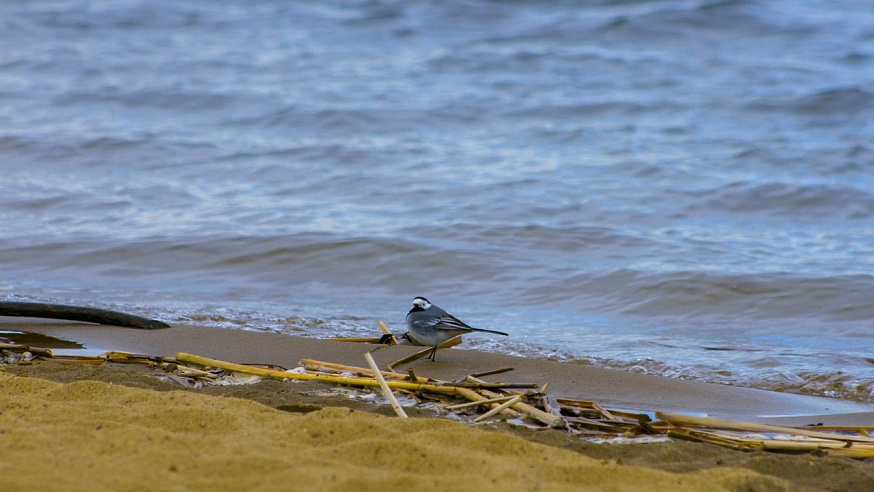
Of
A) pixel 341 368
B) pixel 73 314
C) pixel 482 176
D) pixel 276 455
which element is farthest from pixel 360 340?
pixel 482 176

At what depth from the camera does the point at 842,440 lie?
3.89 meters

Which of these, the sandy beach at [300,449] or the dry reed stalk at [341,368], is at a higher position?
the sandy beach at [300,449]

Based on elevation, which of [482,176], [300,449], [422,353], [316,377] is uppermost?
[300,449]

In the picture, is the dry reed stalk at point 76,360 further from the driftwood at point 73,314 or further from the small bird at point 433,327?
the small bird at point 433,327

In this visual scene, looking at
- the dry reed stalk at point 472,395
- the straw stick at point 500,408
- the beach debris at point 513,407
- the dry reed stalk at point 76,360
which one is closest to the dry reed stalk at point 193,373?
the beach debris at point 513,407

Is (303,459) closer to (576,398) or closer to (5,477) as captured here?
(5,477)

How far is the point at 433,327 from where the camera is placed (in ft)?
17.6

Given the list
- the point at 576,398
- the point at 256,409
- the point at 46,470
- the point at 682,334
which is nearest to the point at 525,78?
the point at 682,334

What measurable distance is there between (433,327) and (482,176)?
20.6 feet

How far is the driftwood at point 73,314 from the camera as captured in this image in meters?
5.93

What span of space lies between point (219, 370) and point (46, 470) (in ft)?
6.57

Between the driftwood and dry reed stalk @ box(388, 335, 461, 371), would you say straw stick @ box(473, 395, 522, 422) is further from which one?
the driftwood

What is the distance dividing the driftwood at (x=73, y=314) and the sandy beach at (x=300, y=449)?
3.91ft

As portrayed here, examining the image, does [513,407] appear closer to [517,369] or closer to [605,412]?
[605,412]
